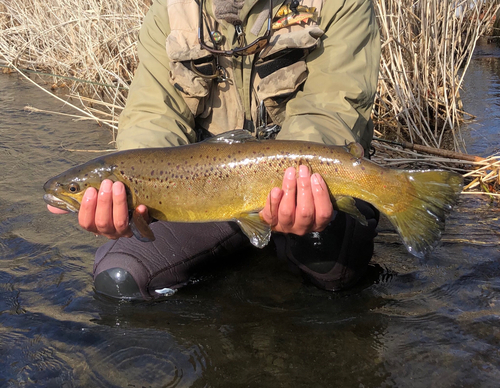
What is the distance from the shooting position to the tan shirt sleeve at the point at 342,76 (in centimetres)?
255

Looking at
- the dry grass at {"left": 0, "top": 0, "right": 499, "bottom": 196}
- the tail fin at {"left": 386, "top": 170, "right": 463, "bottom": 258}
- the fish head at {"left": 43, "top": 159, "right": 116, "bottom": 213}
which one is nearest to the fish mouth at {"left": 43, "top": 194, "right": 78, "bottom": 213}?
the fish head at {"left": 43, "top": 159, "right": 116, "bottom": 213}

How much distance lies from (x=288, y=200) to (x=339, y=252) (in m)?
0.66

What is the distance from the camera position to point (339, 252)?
102 inches

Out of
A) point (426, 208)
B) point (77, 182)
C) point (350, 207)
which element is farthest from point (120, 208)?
point (426, 208)

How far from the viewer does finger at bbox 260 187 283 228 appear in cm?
206

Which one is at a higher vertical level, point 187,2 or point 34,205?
point 187,2

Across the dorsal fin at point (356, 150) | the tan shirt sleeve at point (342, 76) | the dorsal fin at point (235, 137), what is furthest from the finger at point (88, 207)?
the dorsal fin at point (356, 150)

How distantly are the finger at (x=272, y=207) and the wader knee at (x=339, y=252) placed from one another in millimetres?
483

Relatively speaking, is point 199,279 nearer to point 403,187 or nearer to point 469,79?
point 403,187

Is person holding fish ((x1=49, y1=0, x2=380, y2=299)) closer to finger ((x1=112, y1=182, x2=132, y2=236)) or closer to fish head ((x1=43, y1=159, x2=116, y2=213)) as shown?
fish head ((x1=43, y1=159, x2=116, y2=213))

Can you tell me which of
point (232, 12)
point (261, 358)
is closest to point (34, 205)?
point (232, 12)

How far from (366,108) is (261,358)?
1.45 meters

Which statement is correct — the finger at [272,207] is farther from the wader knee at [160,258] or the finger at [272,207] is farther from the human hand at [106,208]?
the wader knee at [160,258]

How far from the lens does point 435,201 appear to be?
6.68 ft
